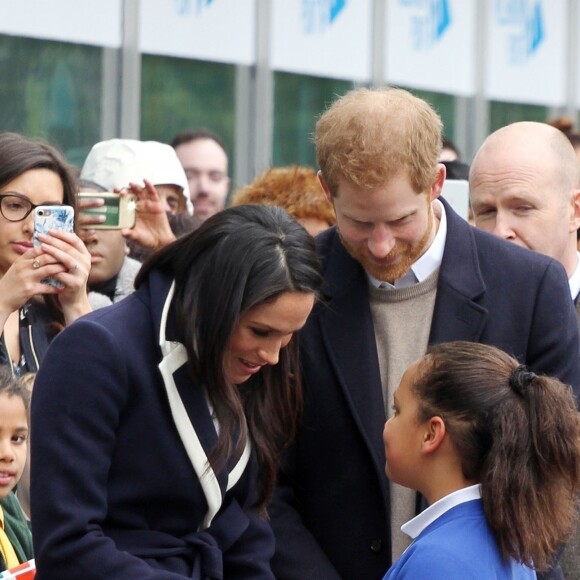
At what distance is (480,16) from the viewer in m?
12.5

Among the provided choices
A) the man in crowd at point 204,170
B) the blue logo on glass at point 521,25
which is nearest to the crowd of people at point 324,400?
the man in crowd at point 204,170

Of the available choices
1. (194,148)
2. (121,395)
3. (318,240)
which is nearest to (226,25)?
(194,148)

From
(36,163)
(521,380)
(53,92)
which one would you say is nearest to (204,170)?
(53,92)

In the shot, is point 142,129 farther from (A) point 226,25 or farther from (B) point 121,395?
(B) point 121,395

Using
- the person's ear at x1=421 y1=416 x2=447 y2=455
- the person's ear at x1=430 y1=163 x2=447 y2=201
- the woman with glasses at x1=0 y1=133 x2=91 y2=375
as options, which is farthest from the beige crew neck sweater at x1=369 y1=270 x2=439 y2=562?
the woman with glasses at x1=0 y1=133 x2=91 y2=375

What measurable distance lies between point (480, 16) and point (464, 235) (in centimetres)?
929

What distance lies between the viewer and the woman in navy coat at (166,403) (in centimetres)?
293

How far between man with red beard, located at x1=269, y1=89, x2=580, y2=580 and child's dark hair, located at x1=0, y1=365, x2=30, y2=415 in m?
0.88

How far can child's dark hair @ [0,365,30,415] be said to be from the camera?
3992 mm

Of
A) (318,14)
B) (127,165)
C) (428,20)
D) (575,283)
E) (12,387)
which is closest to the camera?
(12,387)

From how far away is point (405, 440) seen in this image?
128 inches

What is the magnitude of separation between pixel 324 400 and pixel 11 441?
1.05 meters

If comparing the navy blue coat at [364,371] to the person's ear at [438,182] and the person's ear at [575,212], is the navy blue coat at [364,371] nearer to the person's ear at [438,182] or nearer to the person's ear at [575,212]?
the person's ear at [438,182]

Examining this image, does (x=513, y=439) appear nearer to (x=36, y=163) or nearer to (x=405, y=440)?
(x=405, y=440)
